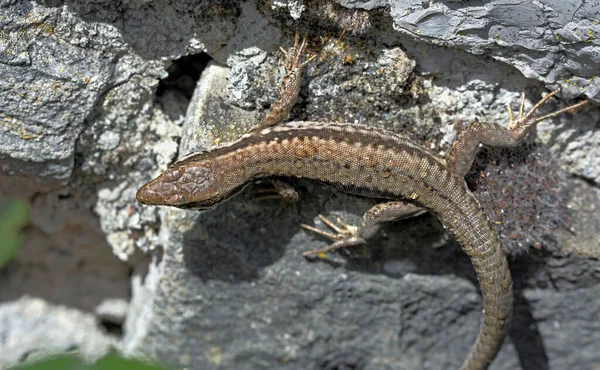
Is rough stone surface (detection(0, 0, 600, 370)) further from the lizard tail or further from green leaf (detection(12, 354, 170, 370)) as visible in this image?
green leaf (detection(12, 354, 170, 370))

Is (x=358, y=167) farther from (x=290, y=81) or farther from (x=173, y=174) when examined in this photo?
A: (x=173, y=174)

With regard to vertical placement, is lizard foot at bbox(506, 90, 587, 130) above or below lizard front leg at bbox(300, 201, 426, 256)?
above

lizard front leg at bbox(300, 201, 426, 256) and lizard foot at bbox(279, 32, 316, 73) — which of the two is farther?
lizard front leg at bbox(300, 201, 426, 256)

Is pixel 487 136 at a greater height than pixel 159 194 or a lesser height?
greater

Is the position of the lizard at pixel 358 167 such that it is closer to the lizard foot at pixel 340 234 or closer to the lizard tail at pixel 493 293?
the lizard tail at pixel 493 293

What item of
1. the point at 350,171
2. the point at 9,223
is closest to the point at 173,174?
the point at 350,171

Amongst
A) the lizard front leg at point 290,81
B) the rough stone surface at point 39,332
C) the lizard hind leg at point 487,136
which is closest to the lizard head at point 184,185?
the lizard front leg at point 290,81

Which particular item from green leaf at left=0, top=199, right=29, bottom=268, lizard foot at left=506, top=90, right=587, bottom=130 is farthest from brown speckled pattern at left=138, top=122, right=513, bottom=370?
green leaf at left=0, top=199, right=29, bottom=268
